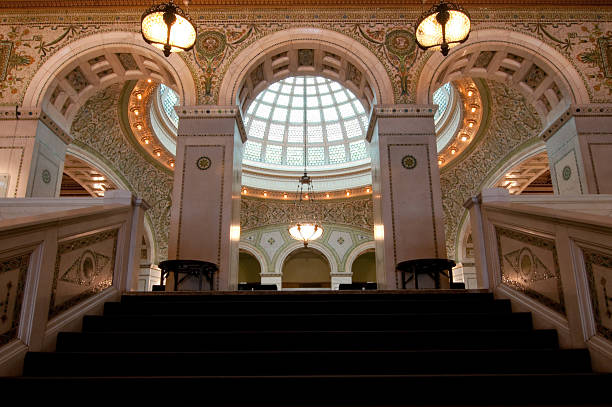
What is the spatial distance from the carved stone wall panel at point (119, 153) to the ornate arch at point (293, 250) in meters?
4.77

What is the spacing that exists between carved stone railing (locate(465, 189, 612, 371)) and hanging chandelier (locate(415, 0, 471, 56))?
214 cm

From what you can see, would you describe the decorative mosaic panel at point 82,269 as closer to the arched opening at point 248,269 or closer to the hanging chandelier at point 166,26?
the hanging chandelier at point 166,26

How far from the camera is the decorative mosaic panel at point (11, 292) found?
3.24 meters

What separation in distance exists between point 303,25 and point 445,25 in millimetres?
4618

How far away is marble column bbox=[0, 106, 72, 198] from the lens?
335 inches

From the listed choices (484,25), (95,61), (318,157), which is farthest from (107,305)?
(318,157)

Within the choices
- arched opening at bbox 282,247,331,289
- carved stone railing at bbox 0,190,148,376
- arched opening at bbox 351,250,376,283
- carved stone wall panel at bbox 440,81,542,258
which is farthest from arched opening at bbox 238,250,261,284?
carved stone railing at bbox 0,190,148,376

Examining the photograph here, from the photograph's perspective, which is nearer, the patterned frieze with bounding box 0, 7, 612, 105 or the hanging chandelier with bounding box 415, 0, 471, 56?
the hanging chandelier with bounding box 415, 0, 471, 56

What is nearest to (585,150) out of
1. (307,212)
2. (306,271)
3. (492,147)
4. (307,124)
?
(492,147)

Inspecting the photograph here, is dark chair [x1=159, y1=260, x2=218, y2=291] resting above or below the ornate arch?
below

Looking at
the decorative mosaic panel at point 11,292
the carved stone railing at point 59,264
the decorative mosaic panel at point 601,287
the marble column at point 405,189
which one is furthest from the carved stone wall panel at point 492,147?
the decorative mosaic panel at point 11,292

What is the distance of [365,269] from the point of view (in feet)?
76.0

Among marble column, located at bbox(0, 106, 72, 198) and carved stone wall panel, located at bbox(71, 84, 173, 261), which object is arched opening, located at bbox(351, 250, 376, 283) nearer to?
carved stone wall panel, located at bbox(71, 84, 173, 261)

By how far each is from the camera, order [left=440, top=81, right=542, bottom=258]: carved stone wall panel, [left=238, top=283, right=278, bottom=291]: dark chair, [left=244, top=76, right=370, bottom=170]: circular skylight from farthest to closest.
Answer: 1. [left=244, top=76, right=370, bottom=170]: circular skylight
2. [left=440, top=81, right=542, bottom=258]: carved stone wall panel
3. [left=238, top=283, right=278, bottom=291]: dark chair
